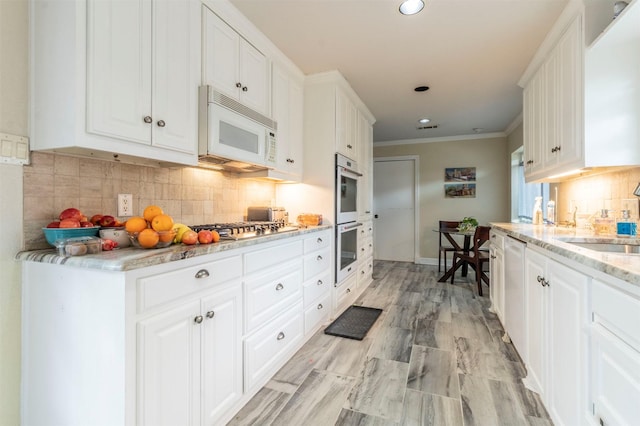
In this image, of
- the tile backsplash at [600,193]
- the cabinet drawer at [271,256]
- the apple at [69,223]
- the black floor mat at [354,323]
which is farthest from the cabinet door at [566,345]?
the apple at [69,223]

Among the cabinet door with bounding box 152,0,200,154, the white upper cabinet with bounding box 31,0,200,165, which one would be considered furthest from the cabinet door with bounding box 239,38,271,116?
the white upper cabinet with bounding box 31,0,200,165

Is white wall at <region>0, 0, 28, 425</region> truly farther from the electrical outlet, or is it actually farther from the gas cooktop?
the gas cooktop

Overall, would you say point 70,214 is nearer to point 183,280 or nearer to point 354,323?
point 183,280

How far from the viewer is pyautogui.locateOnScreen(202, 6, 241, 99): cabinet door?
1748 mm

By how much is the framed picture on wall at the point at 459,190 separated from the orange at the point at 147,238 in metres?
5.27

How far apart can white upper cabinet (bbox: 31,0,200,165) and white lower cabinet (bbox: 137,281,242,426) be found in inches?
30.3

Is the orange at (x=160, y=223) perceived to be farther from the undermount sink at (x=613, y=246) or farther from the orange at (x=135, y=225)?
the undermount sink at (x=613, y=246)

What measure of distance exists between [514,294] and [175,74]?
2.57 meters

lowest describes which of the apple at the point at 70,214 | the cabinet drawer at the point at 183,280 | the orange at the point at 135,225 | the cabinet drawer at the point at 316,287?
the cabinet drawer at the point at 316,287

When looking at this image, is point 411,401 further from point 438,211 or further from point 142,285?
point 438,211

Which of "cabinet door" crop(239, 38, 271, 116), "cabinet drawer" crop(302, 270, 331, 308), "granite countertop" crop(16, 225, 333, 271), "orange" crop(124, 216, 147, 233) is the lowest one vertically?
"cabinet drawer" crop(302, 270, 331, 308)

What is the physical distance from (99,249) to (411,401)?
5.70 feet

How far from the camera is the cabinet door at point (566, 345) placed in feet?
3.70

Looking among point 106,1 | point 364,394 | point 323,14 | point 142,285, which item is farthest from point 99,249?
point 323,14
